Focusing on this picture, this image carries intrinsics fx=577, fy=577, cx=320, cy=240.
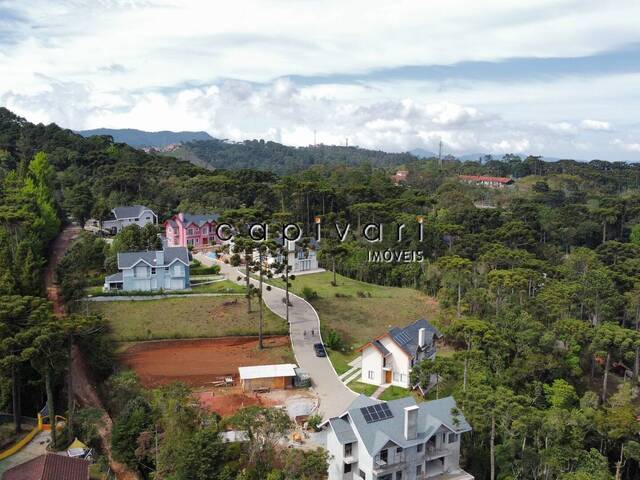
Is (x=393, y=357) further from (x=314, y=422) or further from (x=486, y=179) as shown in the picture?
(x=486, y=179)

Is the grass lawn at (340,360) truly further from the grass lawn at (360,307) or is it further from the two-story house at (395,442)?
the two-story house at (395,442)

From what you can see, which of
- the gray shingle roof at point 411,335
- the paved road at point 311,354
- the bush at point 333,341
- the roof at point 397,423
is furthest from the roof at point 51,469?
the bush at point 333,341

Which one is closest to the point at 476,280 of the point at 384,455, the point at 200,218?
the point at 384,455

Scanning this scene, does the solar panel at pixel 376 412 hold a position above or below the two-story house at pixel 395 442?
above

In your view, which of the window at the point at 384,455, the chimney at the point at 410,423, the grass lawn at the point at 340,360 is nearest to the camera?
the window at the point at 384,455

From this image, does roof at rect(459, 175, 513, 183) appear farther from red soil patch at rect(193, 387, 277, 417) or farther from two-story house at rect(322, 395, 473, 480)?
two-story house at rect(322, 395, 473, 480)

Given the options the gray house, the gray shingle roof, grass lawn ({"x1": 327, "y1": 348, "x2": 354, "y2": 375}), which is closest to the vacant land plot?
grass lawn ({"x1": 327, "y1": 348, "x2": 354, "y2": 375})

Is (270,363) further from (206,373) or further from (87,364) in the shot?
(87,364)

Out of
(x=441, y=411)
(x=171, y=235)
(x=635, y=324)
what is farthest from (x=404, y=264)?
(x=441, y=411)
